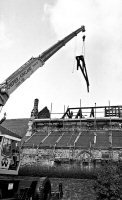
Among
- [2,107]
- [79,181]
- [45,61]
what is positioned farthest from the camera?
[79,181]

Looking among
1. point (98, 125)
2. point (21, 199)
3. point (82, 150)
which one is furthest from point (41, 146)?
point (21, 199)

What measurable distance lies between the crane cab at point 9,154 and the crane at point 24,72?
1765mm

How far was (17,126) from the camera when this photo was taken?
112 feet

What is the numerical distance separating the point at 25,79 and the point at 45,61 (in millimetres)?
2380

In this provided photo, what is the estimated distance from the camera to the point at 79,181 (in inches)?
667

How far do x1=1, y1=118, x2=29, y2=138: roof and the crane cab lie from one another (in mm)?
19545

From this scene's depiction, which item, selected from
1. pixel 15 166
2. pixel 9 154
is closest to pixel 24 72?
pixel 9 154

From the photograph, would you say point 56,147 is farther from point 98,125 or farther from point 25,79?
point 25,79

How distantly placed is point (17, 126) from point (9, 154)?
81.3 ft

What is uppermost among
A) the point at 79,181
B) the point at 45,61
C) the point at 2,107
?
the point at 45,61

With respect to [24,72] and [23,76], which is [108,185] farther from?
[24,72]

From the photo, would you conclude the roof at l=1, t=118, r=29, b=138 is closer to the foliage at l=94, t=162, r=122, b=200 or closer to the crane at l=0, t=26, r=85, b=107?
the foliage at l=94, t=162, r=122, b=200

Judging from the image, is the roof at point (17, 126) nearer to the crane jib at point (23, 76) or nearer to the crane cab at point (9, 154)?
the crane jib at point (23, 76)

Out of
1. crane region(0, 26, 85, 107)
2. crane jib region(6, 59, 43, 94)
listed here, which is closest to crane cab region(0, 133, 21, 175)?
crane region(0, 26, 85, 107)
